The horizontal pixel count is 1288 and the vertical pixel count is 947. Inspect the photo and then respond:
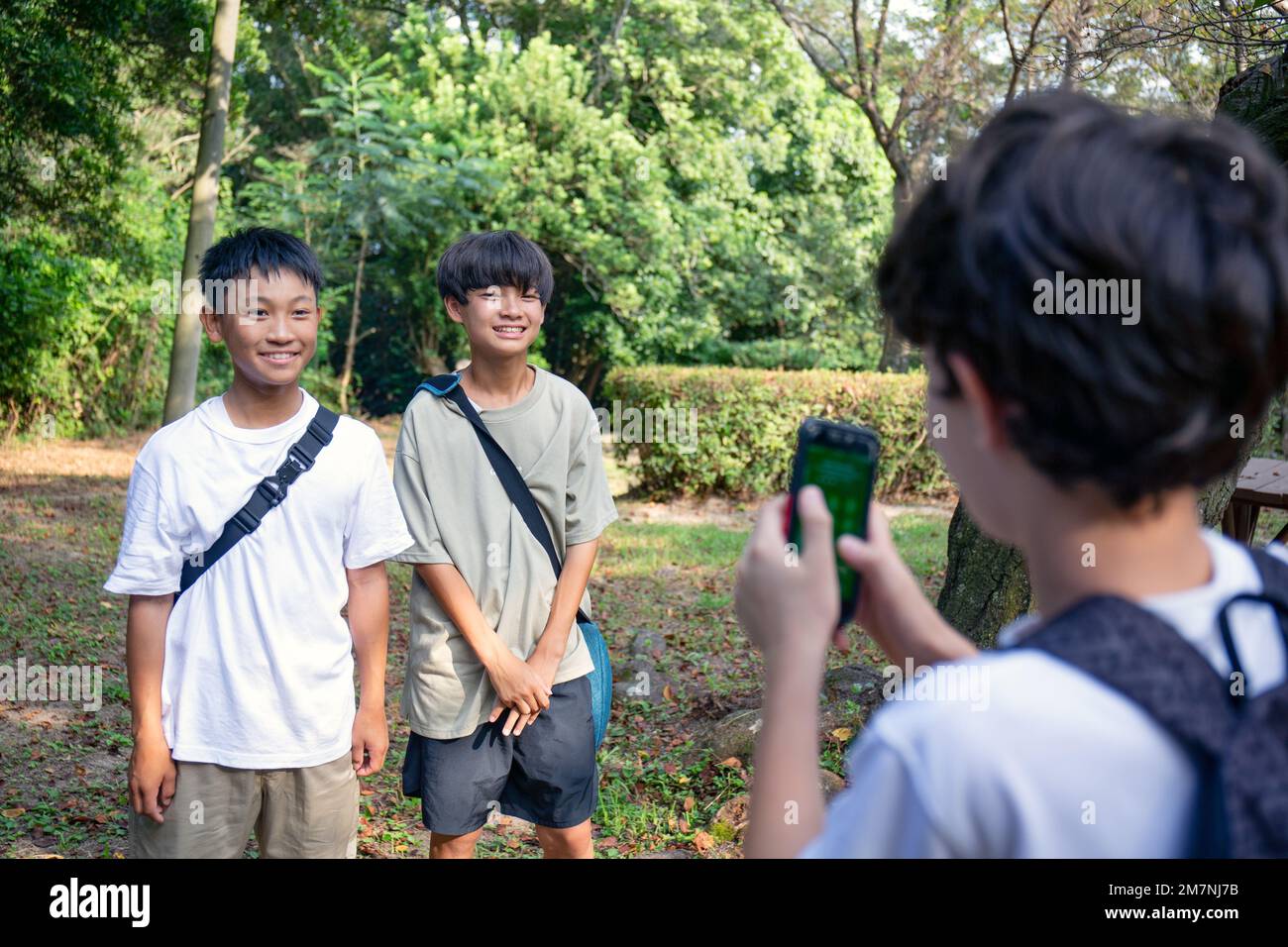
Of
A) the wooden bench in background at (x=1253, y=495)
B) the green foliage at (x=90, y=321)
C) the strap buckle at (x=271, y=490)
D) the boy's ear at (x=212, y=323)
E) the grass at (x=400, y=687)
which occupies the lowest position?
the grass at (x=400, y=687)

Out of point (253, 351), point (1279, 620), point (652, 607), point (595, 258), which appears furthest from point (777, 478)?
point (1279, 620)

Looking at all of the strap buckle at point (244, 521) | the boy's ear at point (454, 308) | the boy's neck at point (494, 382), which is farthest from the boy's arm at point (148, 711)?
the boy's ear at point (454, 308)

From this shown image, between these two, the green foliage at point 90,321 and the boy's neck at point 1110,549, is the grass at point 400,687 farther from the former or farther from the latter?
the boy's neck at point 1110,549

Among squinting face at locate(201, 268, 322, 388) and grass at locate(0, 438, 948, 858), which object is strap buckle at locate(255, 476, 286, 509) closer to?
squinting face at locate(201, 268, 322, 388)

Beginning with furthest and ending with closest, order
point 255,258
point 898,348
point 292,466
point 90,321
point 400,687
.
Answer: point 898,348
point 90,321
point 400,687
point 255,258
point 292,466

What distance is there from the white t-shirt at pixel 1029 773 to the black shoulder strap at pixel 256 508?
1.87 meters

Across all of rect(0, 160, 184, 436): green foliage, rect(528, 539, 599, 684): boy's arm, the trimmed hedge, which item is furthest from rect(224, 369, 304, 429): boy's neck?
rect(0, 160, 184, 436): green foliage

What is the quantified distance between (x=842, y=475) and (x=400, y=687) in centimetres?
544

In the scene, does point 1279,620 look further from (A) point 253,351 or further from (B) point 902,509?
(B) point 902,509

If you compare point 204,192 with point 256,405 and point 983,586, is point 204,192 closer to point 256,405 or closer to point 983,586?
point 983,586

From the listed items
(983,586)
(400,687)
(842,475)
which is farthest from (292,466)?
(400,687)

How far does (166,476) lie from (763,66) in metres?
20.3

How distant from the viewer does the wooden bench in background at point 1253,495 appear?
5.82 m

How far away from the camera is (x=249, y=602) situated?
2.48 metres
